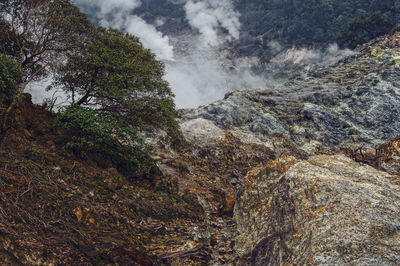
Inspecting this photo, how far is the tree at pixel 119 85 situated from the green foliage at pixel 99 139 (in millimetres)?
187

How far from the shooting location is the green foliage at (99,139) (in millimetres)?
9336

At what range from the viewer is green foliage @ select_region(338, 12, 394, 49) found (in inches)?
1737

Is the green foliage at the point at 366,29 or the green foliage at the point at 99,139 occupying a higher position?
the green foliage at the point at 366,29

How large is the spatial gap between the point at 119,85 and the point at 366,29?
5002 centimetres

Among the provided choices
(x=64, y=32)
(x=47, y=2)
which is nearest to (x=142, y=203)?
(x=64, y=32)

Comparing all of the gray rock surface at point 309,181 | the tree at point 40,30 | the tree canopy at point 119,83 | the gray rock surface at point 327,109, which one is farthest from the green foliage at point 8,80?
the gray rock surface at point 327,109

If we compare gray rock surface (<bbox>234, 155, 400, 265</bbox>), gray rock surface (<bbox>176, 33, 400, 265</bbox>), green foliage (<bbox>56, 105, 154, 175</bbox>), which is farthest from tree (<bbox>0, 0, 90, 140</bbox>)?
gray rock surface (<bbox>234, 155, 400, 265</bbox>)

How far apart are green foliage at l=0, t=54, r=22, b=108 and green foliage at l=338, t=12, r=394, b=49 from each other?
50.6 metres

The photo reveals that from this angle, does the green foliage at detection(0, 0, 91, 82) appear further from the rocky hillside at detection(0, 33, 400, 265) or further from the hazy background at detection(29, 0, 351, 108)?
the hazy background at detection(29, 0, 351, 108)

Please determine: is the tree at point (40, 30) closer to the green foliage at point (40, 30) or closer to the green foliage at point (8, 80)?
the green foliage at point (40, 30)

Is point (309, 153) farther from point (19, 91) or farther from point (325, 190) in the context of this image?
point (19, 91)

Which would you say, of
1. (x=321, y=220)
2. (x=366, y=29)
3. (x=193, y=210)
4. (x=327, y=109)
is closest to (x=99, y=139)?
(x=193, y=210)

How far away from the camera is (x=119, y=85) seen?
10664 millimetres

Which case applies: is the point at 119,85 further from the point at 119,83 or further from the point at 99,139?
the point at 99,139
